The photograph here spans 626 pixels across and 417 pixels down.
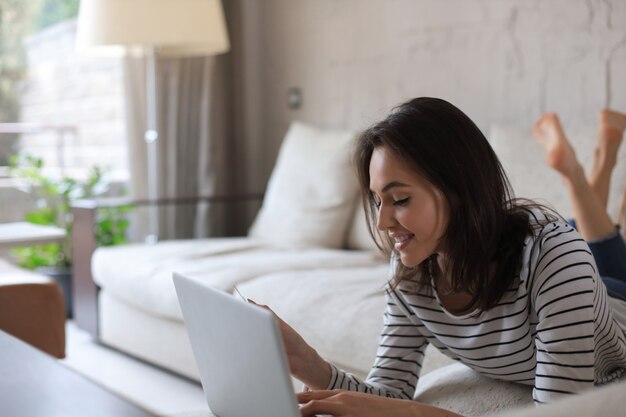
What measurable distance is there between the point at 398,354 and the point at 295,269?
1.43 m

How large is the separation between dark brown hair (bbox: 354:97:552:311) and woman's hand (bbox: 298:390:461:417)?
22cm

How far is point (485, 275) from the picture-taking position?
1.28 metres

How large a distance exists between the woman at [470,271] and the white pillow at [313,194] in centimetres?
194

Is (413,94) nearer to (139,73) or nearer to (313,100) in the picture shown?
(313,100)

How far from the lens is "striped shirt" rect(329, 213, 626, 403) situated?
3.88 ft

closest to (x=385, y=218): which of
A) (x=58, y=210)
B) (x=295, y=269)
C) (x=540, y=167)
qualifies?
(x=540, y=167)

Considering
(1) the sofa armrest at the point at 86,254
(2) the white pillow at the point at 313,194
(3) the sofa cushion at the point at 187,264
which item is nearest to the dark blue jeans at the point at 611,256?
(3) the sofa cushion at the point at 187,264

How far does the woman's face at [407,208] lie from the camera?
1245 millimetres

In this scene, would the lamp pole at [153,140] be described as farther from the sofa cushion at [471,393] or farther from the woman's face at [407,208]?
the woman's face at [407,208]

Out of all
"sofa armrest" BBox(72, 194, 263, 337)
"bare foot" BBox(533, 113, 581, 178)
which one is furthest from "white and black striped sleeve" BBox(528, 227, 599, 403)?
"sofa armrest" BBox(72, 194, 263, 337)

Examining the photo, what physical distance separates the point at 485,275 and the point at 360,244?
6.77ft

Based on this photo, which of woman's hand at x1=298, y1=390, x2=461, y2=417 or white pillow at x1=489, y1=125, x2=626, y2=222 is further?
white pillow at x1=489, y1=125, x2=626, y2=222

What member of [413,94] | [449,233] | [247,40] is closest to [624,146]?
[413,94]

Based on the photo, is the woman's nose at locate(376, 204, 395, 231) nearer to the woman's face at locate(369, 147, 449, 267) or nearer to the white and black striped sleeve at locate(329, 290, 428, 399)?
the woman's face at locate(369, 147, 449, 267)
